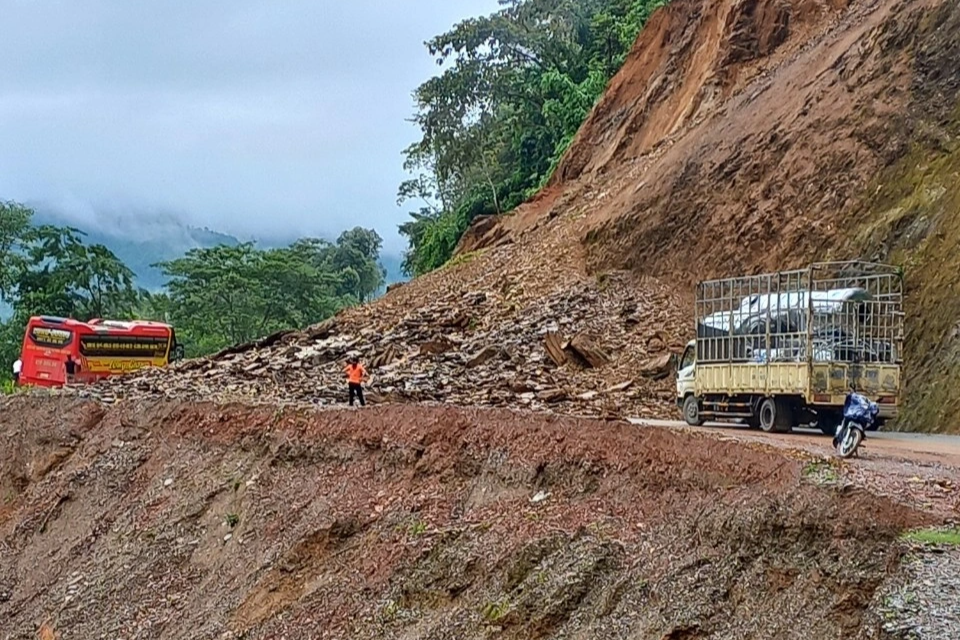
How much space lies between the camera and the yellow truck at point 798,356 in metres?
15.5

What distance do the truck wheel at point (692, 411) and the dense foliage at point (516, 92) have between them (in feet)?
80.2

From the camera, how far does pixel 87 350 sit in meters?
31.7

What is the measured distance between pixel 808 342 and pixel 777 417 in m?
1.32

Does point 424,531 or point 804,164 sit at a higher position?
point 804,164

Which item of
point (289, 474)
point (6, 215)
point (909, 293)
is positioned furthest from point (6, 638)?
point (6, 215)

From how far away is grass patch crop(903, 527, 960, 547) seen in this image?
689 centimetres

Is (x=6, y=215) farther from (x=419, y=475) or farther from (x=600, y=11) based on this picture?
(x=419, y=475)

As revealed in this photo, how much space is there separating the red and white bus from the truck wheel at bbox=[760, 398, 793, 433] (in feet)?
70.5

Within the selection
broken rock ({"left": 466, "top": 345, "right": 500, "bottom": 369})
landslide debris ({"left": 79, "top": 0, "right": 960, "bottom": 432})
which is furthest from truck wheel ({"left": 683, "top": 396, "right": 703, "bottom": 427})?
broken rock ({"left": 466, "top": 345, "right": 500, "bottom": 369})

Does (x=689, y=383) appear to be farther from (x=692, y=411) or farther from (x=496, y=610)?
(x=496, y=610)

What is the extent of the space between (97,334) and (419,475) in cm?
2222

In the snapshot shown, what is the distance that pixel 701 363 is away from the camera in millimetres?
18203

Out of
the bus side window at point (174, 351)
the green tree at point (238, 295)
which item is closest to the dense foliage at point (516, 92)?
the green tree at point (238, 295)

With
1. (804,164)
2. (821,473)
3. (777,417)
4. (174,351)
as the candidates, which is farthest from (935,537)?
(174,351)
